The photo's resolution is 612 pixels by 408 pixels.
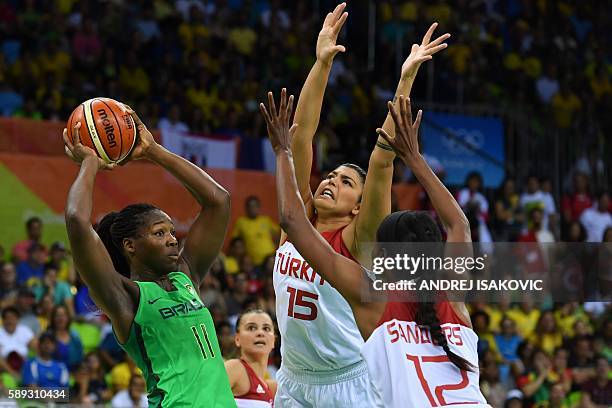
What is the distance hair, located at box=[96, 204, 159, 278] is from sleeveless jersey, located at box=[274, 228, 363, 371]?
1.08m

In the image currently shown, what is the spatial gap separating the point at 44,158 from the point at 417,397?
27.3 feet

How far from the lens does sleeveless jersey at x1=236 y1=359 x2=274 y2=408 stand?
317 inches

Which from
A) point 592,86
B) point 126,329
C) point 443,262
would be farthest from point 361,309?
point 592,86

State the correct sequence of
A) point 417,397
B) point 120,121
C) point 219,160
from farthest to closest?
1. point 219,160
2. point 120,121
3. point 417,397

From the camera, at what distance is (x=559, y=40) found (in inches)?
779

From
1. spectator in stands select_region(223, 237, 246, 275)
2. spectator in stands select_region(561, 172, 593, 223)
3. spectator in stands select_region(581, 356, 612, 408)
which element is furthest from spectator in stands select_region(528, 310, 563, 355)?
spectator in stands select_region(223, 237, 246, 275)

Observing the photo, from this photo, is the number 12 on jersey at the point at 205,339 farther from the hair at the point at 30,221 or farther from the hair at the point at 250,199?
the hair at the point at 250,199

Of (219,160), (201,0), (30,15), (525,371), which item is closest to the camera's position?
(525,371)

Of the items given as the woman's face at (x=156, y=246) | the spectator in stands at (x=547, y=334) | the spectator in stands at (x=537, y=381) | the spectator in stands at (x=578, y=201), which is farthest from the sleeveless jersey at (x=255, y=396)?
the spectator in stands at (x=578, y=201)

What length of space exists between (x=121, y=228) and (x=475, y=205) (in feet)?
32.4

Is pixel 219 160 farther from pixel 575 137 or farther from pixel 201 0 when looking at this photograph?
pixel 575 137

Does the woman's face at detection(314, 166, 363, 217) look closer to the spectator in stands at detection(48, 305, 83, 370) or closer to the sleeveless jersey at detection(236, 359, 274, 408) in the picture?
the sleeveless jersey at detection(236, 359, 274, 408)

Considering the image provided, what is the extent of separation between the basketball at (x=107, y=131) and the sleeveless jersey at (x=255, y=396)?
10.0 ft

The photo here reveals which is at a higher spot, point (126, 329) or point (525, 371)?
point (525, 371)
